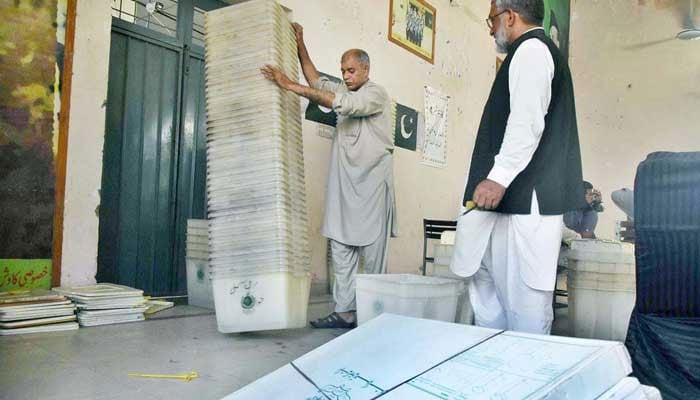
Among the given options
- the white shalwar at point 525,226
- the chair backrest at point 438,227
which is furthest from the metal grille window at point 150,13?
the white shalwar at point 525,226

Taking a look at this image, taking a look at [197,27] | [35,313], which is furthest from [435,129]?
[35,313]

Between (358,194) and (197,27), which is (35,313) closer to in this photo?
(358,194)

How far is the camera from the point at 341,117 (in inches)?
103

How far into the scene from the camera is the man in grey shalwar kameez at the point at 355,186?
248 centimetres

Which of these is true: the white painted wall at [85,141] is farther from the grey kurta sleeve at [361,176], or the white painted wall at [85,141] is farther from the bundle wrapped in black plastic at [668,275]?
the bundle wrapped in black plastic at [668,275]

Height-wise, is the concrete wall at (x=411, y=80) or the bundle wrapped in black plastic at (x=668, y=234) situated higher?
the concrete wall at (x=411, y=80)

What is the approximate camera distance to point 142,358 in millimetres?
1758

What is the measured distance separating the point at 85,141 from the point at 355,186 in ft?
4.73

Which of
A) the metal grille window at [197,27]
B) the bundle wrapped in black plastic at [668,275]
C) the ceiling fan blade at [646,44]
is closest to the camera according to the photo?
the bundle wrapped in black plastic at [668,275]

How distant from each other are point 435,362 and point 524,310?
1.84 ft

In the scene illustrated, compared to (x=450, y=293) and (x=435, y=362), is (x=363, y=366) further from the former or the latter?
(x=450, y=293)

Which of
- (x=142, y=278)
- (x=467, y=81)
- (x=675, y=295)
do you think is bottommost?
(x=142, y=278)

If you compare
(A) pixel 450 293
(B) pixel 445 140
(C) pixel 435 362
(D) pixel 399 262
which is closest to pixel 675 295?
(C) pixel 435 362

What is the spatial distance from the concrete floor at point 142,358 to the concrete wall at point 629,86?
20.6ft
